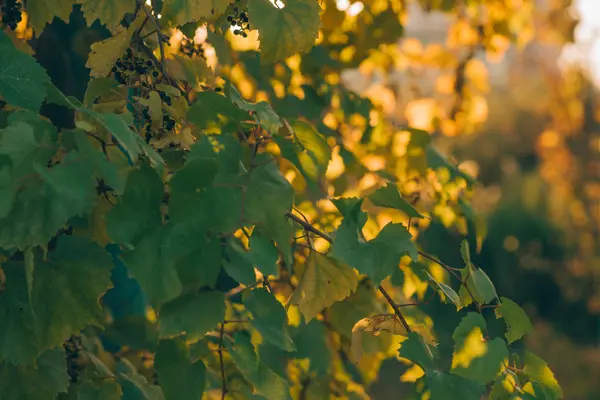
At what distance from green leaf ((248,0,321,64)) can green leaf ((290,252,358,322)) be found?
30 cm

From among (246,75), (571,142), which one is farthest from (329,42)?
(571,142)

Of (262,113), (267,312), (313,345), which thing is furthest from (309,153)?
(313,345)

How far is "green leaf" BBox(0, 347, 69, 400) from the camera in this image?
3.98ft

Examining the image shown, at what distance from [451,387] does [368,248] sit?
0.23 m

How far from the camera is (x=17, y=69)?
1.11 metres

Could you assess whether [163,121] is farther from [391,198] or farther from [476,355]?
[476,355]

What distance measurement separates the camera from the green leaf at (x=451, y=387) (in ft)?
3.67

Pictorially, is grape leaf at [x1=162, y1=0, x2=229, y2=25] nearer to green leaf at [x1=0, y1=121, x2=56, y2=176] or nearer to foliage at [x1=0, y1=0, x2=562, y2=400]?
foliage at [x1=0, y1=0, x2=562, y2=400]

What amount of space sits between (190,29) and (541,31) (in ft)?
8.17

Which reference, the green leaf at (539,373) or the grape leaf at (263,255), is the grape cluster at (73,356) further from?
the green leaf at (539,373)

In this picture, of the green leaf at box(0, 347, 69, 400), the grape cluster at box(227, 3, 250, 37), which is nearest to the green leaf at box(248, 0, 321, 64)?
the grape cluster at box(227, 3, 250, 37)

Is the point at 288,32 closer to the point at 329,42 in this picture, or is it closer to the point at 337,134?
the point at 337,134

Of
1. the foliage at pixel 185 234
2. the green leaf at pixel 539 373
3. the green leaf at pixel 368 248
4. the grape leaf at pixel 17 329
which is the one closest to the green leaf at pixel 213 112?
A: the foliage at pixel 185 234

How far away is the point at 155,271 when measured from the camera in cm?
95
